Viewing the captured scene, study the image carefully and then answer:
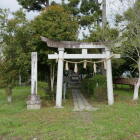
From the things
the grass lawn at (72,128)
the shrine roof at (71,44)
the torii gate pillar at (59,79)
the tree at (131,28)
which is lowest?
the grass lawn at (72,128)

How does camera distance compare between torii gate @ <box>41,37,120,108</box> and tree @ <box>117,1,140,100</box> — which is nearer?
torii gate @ <box>41,37,120,108</box>

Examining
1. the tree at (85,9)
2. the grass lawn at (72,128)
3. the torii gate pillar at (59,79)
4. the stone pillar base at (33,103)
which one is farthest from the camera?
the tree at (85,9)

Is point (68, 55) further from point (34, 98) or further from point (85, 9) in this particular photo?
point (85, 9)

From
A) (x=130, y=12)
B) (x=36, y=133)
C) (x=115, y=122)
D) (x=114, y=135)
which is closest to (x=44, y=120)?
(x=36, y=133)

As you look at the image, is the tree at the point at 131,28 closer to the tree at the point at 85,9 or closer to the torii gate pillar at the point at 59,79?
the torii gate pillar at the point at 59,79

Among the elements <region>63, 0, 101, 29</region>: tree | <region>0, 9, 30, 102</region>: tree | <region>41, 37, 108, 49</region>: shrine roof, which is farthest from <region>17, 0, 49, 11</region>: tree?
<region>41, 37, 108, 49</region>: shrine roof

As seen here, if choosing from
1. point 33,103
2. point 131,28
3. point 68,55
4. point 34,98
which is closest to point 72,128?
point 33,103

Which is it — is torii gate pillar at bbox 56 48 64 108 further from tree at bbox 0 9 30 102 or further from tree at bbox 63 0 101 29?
tree at bbox 63 0 101 29

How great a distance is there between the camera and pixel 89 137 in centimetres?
548

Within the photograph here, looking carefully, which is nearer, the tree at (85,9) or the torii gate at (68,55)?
the torii gate at (68,55)

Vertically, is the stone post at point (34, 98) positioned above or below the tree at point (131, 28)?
below

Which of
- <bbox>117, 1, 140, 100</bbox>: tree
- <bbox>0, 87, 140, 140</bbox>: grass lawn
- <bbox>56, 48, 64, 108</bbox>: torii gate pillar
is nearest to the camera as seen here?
<bbox>0, 87, 140, 140</bbox>: grass lawn

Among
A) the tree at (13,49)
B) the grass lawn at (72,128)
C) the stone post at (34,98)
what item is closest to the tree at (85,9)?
the tree at (13,49)

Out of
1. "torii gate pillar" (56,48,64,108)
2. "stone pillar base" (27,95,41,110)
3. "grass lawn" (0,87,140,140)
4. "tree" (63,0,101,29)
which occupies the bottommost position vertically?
"grass lawn" (0,87,140,140)
